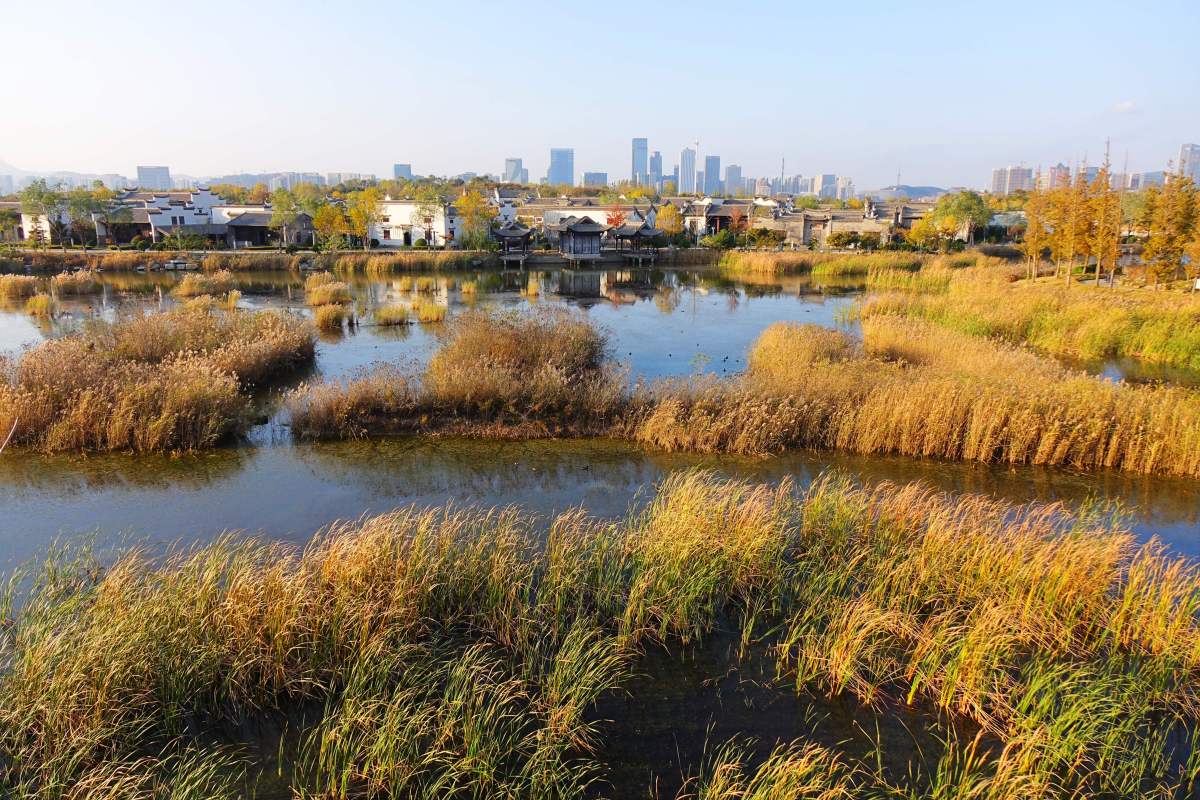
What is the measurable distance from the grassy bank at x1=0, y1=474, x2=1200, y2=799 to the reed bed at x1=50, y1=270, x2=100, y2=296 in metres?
28.5

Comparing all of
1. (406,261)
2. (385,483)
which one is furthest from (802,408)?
(406,261)

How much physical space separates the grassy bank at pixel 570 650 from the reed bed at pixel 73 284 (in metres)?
28.5

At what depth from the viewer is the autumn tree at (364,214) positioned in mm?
49625

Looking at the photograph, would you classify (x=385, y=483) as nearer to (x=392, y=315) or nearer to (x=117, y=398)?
(x=117, y=398)

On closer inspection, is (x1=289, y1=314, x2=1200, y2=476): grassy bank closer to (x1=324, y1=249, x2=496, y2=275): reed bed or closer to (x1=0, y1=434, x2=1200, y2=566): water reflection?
(x1=0, y1=434, x2=1200, y2=566): water reflection

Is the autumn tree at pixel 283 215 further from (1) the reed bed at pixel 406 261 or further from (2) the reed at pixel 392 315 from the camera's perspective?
(2) the reed at pixel 392 315

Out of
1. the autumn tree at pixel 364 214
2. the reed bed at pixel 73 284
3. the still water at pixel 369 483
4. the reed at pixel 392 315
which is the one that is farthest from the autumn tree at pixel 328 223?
the still water at pixel 369 483

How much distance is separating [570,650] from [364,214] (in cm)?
4945

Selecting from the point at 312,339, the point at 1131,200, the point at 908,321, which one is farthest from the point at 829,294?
the point at 1131,200

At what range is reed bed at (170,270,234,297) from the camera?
94.5 ft

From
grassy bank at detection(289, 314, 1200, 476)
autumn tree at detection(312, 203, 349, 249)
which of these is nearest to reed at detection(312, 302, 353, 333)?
grassy bank at detection(289, 314, 1200, 476)

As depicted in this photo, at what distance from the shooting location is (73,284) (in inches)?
1193

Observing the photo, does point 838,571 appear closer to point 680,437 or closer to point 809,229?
point 680,437

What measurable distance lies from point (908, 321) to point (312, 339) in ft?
51.2
